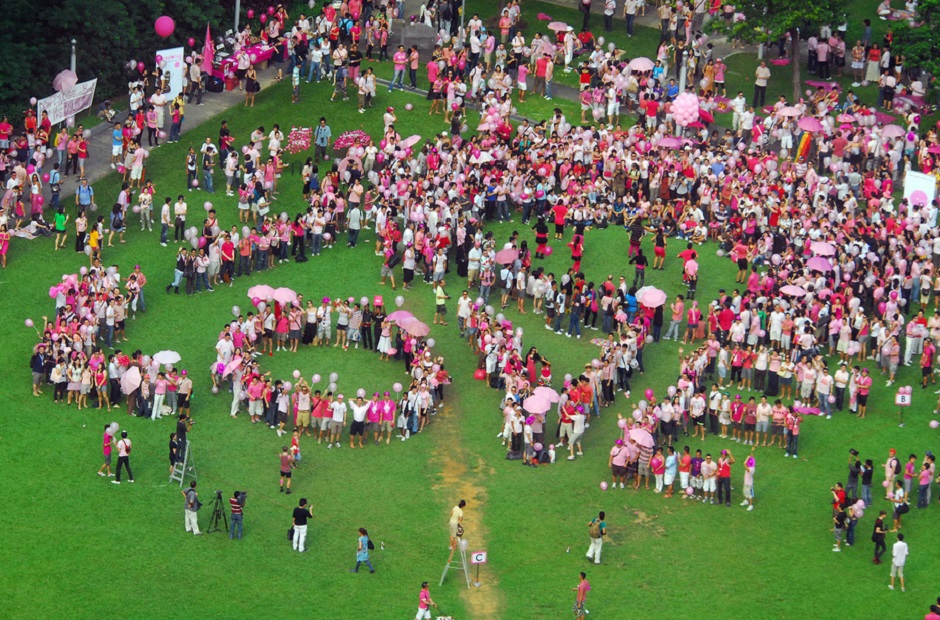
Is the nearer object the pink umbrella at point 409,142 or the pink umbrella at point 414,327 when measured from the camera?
the pink umbrella at point 414,327

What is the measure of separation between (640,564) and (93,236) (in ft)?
68.3

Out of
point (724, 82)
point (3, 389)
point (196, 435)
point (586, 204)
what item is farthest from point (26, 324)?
point (724, 82)

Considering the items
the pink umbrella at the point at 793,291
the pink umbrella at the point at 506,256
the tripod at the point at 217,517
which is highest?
the pink umbrella at the point at 793,291

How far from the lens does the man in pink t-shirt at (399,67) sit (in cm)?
6662

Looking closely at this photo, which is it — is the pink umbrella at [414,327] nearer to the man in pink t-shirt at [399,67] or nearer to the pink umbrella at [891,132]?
the man in pink t-shirt at [399,67]

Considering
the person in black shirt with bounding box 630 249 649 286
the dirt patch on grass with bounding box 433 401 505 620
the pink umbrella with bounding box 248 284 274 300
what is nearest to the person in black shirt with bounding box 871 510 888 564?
the dirt patch on grass with bounding box 433 401 505 620

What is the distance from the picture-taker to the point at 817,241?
56312 mm

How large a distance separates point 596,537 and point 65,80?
87.6ft

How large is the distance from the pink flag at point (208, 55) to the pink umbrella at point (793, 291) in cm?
2318

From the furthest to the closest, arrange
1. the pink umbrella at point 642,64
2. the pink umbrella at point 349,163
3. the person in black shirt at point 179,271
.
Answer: the pink umbrella at point 642,64 < the pink umbrella at point 349,163 < the person in black shirt at point 179,271

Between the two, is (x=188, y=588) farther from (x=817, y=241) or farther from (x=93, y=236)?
(x=817, y=241)

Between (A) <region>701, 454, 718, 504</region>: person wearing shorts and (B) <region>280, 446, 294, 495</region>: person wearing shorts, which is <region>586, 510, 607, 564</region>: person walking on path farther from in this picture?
(B) <region>280, 446, 294, 495</region>: person wearing shorts

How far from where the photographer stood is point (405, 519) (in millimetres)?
46625

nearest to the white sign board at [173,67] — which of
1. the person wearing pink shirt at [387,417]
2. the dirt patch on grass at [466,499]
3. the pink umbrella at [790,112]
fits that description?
the dirt patch on grass at [466,499]
